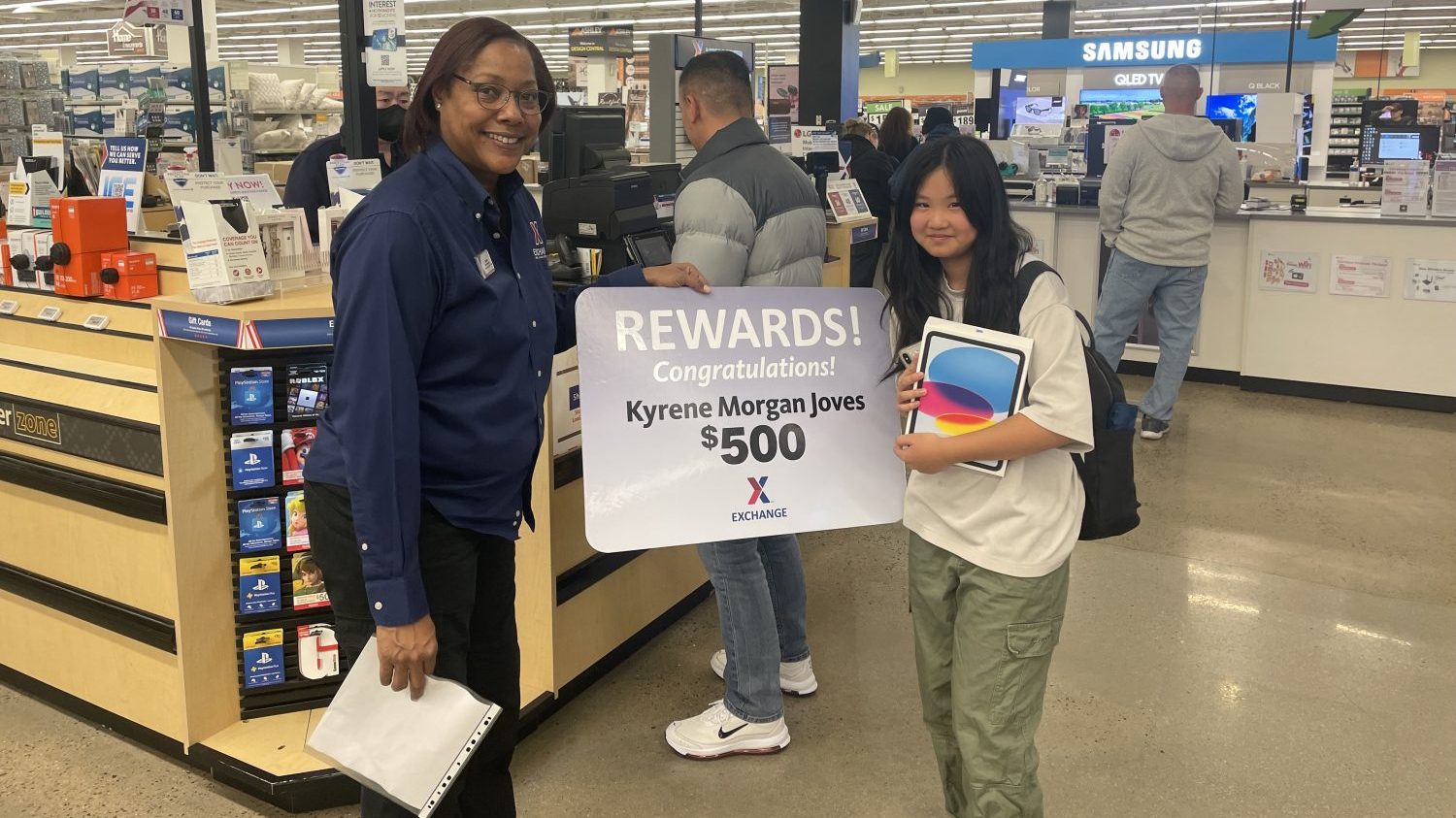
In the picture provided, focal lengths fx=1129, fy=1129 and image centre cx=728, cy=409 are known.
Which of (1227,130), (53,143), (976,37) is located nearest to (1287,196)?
(1227,130)

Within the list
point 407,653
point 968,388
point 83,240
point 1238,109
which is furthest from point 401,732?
point 1238,109

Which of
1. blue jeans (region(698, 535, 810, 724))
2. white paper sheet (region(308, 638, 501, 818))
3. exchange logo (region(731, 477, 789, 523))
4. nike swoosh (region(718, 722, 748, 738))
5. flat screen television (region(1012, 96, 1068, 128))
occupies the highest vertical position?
flat screen television (region(1012, 96, 1068, 128))

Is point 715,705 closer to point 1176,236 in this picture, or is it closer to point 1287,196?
point 1176,236

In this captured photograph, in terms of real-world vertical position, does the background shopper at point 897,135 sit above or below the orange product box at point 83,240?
above

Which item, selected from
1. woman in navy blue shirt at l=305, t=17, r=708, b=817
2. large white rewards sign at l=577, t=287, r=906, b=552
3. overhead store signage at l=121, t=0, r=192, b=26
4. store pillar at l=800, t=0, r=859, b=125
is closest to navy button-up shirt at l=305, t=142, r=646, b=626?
woman in navy blue shirt at l=305, t=17, r=708, b=817

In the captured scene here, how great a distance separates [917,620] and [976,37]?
2793 cm

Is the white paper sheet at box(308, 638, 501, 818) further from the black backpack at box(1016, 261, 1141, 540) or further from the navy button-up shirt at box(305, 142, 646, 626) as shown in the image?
the black backpack at box(1016, 261, 1141, 540)

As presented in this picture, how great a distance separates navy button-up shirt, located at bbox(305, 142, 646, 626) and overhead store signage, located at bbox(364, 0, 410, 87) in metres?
2.46

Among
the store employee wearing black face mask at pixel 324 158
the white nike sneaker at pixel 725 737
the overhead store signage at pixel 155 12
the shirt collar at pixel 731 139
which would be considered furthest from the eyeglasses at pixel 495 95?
the overhead store signage at pixel 155 12

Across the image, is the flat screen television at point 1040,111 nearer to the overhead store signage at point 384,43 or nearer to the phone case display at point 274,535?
the overhead store signage at point 384,43

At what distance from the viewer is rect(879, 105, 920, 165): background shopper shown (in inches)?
289

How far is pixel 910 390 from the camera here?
6.19ft

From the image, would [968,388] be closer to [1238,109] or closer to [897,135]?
[897,135]

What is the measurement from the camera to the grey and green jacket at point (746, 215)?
252cm
